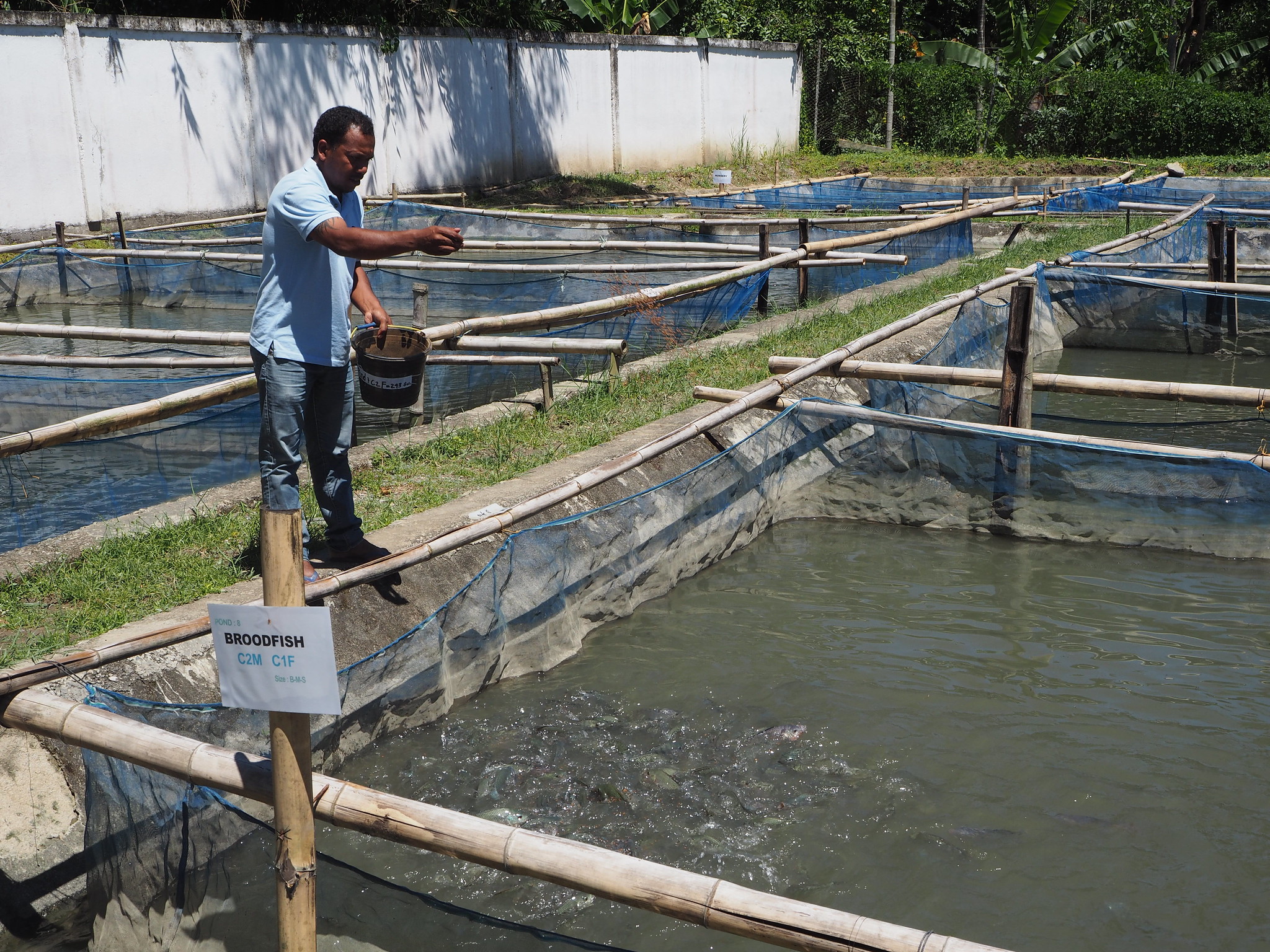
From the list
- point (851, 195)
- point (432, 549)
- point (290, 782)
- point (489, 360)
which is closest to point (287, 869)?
point (290, 782)

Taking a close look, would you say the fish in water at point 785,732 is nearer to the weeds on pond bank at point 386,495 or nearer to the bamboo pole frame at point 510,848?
the bamboo pole frame at point 510,848

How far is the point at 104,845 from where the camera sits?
319cm

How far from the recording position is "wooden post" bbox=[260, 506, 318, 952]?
251 cm

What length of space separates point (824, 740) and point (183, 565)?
260cm

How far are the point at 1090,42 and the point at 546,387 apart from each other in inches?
953

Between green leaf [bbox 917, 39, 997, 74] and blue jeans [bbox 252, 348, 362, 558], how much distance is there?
25.4 m

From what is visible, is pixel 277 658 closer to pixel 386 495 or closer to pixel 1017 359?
→ pixel 386 495

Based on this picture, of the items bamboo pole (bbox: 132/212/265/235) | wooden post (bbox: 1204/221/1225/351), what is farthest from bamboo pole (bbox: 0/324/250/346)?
wooden post (bbox: 1204/221/1225/351)

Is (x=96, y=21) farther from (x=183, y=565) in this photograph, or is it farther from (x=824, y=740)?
(x=824, y=740)

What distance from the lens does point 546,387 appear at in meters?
6.96

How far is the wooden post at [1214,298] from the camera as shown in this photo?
10523 millimetres

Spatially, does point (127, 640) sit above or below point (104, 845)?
above

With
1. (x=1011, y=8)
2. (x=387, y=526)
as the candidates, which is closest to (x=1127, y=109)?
(x=1011, y=8)

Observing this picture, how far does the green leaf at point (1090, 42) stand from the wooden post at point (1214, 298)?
17024 mm
